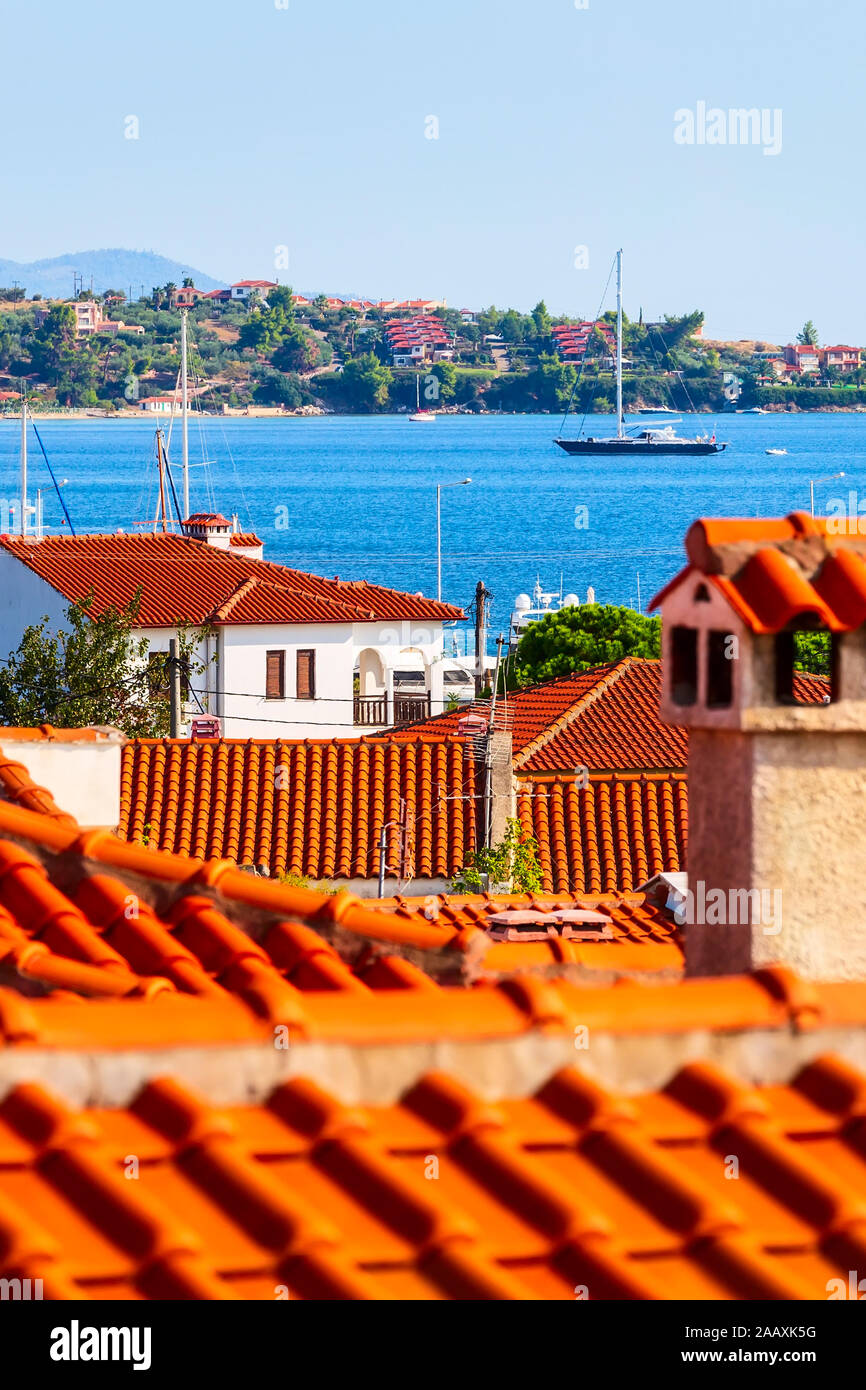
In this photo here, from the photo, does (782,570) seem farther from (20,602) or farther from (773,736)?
(20,602)

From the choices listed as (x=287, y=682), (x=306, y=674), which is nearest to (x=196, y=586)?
(x=287, y=682)

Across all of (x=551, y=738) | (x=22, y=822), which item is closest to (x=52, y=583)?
(x=551, y=738)

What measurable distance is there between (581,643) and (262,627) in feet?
40.7

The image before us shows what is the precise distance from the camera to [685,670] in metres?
5.64

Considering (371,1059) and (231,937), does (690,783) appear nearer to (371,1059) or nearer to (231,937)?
(231,937)

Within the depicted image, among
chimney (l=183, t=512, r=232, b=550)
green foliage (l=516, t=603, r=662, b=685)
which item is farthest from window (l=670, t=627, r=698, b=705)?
chimney (l=183, t=512, r=232, b=550)

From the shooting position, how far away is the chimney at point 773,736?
17.3ft

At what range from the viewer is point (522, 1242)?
12.3 feet

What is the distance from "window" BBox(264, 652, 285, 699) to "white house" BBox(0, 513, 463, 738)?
3 centimetres

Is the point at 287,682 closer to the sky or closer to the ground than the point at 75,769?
closer to the ground

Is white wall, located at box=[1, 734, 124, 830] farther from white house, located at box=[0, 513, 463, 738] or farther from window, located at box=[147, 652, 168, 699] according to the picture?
white house, located at box=[0, 513, 463, 738]

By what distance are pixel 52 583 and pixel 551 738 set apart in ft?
85.5

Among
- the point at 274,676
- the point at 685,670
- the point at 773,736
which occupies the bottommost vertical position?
the point at 274,676
